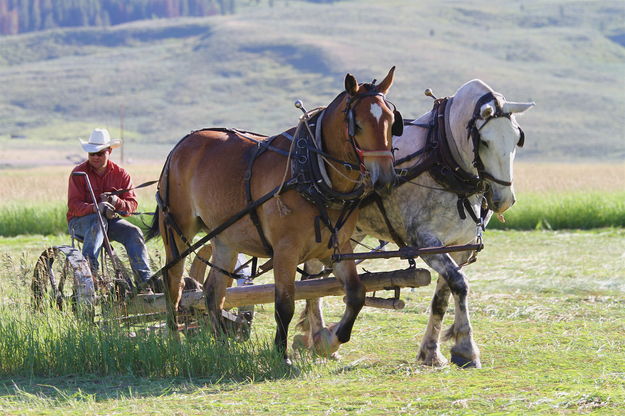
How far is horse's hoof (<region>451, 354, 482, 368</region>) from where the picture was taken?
7.67 meters

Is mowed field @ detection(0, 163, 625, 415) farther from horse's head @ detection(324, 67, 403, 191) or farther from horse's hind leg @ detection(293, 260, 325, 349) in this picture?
horse's head @ detection(324, 67, 403, 191)

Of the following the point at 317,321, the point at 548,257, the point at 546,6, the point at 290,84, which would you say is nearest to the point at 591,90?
the point at 290,84

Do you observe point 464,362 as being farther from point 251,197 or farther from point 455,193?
point 251,197

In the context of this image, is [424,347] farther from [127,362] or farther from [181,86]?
[181,86]

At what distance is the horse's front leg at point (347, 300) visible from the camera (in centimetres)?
753

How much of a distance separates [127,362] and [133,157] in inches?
2775

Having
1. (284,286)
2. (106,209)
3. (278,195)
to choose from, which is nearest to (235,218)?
(278,195)

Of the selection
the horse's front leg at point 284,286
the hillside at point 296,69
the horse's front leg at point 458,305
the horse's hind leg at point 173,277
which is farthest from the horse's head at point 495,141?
the hillside at point 296,69

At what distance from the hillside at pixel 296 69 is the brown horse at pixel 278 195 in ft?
208

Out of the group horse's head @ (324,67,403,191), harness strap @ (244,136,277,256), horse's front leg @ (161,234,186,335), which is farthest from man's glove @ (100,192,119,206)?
horse's head @ (324,67,403,191)

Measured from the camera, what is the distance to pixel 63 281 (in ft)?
28.1

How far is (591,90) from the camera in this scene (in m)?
109

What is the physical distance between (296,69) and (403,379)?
115 m

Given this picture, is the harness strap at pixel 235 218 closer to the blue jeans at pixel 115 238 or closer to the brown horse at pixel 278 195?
the brown horse at pixel 278 195
